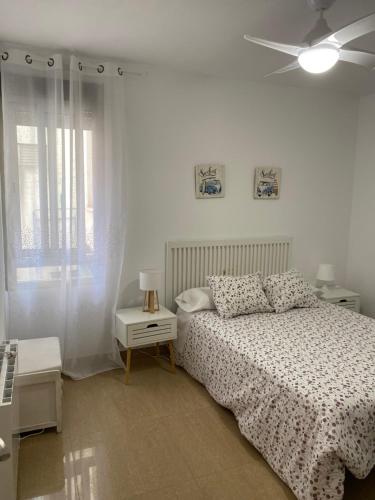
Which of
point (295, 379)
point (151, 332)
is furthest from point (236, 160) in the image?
point (295, 379)

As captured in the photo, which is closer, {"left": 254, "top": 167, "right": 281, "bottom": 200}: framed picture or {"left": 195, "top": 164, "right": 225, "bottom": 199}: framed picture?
{"left": 195, "top": 164, "right": 225, "bottom": 199}: framed picture

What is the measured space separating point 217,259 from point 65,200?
151cm

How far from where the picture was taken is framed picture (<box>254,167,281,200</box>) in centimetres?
375

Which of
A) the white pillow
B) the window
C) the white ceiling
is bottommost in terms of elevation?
the white pillow

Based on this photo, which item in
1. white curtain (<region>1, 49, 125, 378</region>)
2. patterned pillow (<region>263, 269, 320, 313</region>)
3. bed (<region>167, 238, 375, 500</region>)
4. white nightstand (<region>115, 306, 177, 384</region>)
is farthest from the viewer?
patterned pillow (<region>263, 269, 320, 313</region>)

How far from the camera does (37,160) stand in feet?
9.15

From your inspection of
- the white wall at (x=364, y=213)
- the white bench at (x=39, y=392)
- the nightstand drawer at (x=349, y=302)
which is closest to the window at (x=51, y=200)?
the white bench at (x=39, y=392)

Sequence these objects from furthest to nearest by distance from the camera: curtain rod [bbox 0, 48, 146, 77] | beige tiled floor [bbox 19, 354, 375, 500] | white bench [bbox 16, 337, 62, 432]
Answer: curtain rod [bbox 0, 48, 146, 77] → white bench [bbox 16, 337, 62, 432] → beige tiled floor [bbox 19, 354, 375, 500]

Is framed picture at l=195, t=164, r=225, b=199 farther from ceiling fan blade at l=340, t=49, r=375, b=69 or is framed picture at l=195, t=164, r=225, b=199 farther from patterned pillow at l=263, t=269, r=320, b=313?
ceiling fan blade at l=340, t=49, r=375, b=69

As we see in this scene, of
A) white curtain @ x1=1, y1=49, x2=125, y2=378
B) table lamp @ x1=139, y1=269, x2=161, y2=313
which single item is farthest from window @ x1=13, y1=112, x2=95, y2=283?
table lamp @ x1=139, y1=269, x2=161, y2=313

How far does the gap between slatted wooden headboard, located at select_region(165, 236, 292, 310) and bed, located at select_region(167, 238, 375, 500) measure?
1 centimetres

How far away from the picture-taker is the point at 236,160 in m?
3.64

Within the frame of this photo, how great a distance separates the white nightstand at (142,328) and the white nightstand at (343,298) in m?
1.68

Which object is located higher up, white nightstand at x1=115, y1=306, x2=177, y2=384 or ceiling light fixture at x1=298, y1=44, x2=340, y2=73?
ceiling light fixture at x1=298, y1=44, x2=340, y2=73
